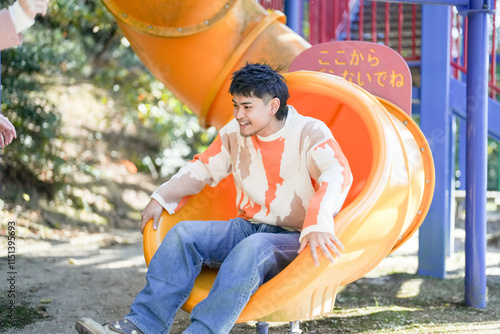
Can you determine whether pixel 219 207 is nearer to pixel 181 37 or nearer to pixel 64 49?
pixel 181 37

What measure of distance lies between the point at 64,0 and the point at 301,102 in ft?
9.39

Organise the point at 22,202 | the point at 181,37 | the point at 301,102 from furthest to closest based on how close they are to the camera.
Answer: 1. the point at 22,202
2. the point at 181,37
3. the point at 301,102

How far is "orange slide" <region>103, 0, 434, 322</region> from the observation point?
2.00m

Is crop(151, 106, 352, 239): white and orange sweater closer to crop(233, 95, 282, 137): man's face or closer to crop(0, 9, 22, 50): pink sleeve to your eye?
crop(233, 95, 282, 137): man's face

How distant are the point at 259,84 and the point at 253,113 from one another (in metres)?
0.11

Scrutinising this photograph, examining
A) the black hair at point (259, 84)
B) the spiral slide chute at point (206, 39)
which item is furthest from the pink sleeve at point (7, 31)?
the spiral slide chute at point (206, 39)

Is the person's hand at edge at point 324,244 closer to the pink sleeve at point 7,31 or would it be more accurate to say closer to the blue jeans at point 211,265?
the blue jeans at point 211,265

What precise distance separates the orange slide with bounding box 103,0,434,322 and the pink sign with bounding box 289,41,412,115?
91 mm

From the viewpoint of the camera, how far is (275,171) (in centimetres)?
228

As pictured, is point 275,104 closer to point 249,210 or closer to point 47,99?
point 249,210

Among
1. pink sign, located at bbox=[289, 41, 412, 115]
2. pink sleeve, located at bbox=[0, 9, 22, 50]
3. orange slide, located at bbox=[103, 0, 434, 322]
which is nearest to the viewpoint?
pink sleeve, located at bbox=[0, 9, 22, 50]

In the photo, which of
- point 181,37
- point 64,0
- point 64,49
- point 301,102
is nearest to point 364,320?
point 301,102

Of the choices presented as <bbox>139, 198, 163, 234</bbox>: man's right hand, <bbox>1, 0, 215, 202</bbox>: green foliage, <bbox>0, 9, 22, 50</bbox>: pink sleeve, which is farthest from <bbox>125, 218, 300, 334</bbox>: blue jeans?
<bbox>1, 0, 215, 202</bbox>: green foliage

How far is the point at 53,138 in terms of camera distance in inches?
220
